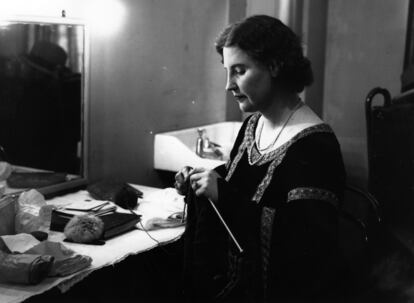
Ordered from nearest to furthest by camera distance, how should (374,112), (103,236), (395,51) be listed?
(103,236) < (374,112) < (395,51)

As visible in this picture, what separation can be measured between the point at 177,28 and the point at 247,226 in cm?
176

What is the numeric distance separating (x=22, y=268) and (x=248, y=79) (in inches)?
36.1

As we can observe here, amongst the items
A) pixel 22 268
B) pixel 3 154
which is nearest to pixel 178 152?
pixel 3 154

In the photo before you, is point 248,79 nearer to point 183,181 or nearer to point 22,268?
point 183,181

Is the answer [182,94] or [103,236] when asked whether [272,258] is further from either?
[182,94]

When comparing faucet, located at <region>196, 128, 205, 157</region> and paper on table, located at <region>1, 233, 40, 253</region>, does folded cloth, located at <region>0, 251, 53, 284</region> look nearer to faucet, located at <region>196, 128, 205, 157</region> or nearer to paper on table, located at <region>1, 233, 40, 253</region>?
paper on table, located at <region>1, 233, 40, 253</region>

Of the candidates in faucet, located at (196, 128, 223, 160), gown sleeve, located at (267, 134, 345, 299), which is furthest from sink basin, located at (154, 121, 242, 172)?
gown sleeve, located at (267, 134, 345, 299)

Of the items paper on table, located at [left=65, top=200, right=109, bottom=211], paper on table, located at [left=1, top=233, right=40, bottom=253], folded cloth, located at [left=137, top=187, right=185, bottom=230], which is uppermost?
paper on table, located at [left=1, top=233, right=40, bottom=253]

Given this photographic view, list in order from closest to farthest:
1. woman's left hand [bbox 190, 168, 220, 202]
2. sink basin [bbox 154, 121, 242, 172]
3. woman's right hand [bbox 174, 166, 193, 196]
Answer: woman's left hand [bbox 190, 168, 220, 202] < woman's right hand [bbox 174, 166, 193, 196] < sink basin [bbox 154, 121, 242, 172]

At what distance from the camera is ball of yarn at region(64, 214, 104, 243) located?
6.30 ft

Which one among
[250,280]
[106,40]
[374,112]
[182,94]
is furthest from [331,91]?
[250,280]

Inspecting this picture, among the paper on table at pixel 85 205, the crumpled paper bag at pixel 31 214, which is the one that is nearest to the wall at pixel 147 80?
the paper on table at pixel 85 205

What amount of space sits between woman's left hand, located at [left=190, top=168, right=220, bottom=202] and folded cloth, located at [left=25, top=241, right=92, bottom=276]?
1.36 feet

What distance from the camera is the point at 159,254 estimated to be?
2414mm
